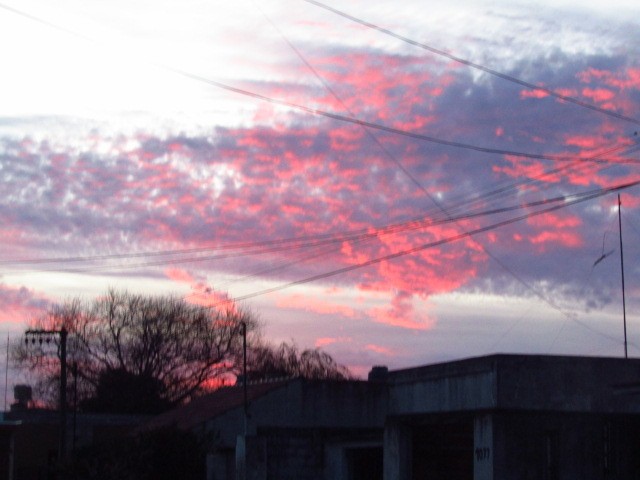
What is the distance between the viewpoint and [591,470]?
82.4 ft

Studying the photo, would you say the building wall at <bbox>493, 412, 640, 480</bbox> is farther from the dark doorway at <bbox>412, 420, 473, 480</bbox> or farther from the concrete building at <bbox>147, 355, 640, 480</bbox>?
the dark doorway at <bbox>412, 420, 473, 480</bbox>

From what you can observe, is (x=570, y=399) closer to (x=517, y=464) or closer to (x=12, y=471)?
(x=517, y=464)

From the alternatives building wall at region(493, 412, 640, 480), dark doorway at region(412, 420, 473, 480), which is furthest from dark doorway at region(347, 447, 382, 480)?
building wall at region(493, 412, 640, 480)

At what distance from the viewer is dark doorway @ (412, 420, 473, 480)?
27141 mm

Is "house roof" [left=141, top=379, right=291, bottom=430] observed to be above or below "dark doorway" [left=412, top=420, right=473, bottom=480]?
above

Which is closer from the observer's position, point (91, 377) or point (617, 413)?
point (617, 413)

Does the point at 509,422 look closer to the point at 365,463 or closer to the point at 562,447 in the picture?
the point at 562,447

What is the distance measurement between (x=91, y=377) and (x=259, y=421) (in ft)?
117

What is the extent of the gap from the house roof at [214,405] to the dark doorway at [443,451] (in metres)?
9.87

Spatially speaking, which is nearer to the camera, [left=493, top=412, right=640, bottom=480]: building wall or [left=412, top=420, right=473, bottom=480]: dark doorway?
[left=493, top=412, right=640, bottom=480]: building wall

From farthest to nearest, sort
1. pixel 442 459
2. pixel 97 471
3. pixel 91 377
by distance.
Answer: pixel 91 377 < pixel 97 471 < pixel 442 459

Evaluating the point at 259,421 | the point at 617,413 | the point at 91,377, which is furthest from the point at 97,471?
the point at 91,377

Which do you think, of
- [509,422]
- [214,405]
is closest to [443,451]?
[509,422]

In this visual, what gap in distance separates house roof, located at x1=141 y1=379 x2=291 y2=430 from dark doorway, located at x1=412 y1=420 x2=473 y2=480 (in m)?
9.87
